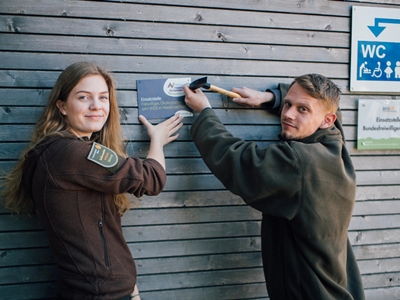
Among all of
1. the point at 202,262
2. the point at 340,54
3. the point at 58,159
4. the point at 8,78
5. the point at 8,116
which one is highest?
the point at 340,54

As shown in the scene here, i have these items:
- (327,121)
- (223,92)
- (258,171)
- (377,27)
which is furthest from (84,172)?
(377,27)

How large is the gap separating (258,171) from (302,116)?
1.58ft

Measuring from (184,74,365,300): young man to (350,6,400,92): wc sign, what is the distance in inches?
29.4

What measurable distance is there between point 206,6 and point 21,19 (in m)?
1.20

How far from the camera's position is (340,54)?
2631 mm

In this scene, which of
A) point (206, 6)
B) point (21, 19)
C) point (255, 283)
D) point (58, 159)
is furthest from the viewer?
point (255, 283)

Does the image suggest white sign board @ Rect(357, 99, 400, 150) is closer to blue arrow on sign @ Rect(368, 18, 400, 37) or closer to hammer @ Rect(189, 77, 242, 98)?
blue arrow on sign @ Rect(368, 18, 400, 37)

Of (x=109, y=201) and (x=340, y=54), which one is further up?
(x=340, y=54)

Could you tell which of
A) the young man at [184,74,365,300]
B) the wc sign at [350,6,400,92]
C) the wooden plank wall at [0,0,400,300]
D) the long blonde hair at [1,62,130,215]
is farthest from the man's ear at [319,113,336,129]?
the long blonde hair at [1,62,130,215]

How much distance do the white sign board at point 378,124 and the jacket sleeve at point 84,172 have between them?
180 centimetres

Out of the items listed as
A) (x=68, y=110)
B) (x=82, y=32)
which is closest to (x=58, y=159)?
(x=68, y=110)

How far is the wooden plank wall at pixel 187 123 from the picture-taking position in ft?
7.26

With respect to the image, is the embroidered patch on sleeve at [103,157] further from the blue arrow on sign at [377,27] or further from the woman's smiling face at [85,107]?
the blue arrow on sign at [377,27]

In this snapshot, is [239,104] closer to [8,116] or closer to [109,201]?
[109,201]
